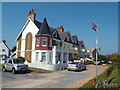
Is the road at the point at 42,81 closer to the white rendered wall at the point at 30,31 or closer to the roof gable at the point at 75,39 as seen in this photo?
the white rendered wall at the point at 30,31

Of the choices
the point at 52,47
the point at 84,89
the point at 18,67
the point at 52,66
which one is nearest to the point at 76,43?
the point at 52,47

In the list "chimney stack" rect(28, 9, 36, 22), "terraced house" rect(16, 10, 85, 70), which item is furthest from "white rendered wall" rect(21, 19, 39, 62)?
"chimney stack" rect(28, 9, 36, 22)

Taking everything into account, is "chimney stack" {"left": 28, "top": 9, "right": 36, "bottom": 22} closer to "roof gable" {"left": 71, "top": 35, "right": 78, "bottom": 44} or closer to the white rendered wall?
the white rendered wall

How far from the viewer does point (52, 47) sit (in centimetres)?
2872

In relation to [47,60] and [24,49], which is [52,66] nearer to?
[47,60]

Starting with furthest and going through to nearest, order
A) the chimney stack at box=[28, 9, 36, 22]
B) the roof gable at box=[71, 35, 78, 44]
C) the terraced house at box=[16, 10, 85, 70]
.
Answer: the roof gable at box=[71, 35, 78, 44] → the chimney stack at box=[28, 9, 36, 22] → the terraced house at box=[16, 10, 85, 70]

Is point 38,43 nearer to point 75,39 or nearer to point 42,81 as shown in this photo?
point 42,81

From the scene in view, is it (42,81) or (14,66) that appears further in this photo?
(14,66)

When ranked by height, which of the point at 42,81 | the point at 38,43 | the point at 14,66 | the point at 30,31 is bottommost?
the point at 42,81

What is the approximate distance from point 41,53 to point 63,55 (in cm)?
853

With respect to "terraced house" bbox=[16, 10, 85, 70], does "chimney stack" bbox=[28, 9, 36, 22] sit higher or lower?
higher

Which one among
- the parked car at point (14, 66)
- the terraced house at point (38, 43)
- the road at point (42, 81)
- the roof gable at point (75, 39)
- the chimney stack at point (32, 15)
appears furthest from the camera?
the roof gable at point (75, 39)

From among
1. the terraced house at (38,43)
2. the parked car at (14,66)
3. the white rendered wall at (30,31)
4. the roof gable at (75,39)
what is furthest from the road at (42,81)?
the roof gable at (75,39)

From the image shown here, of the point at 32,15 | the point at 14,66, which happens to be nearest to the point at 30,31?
the point at 32,15
